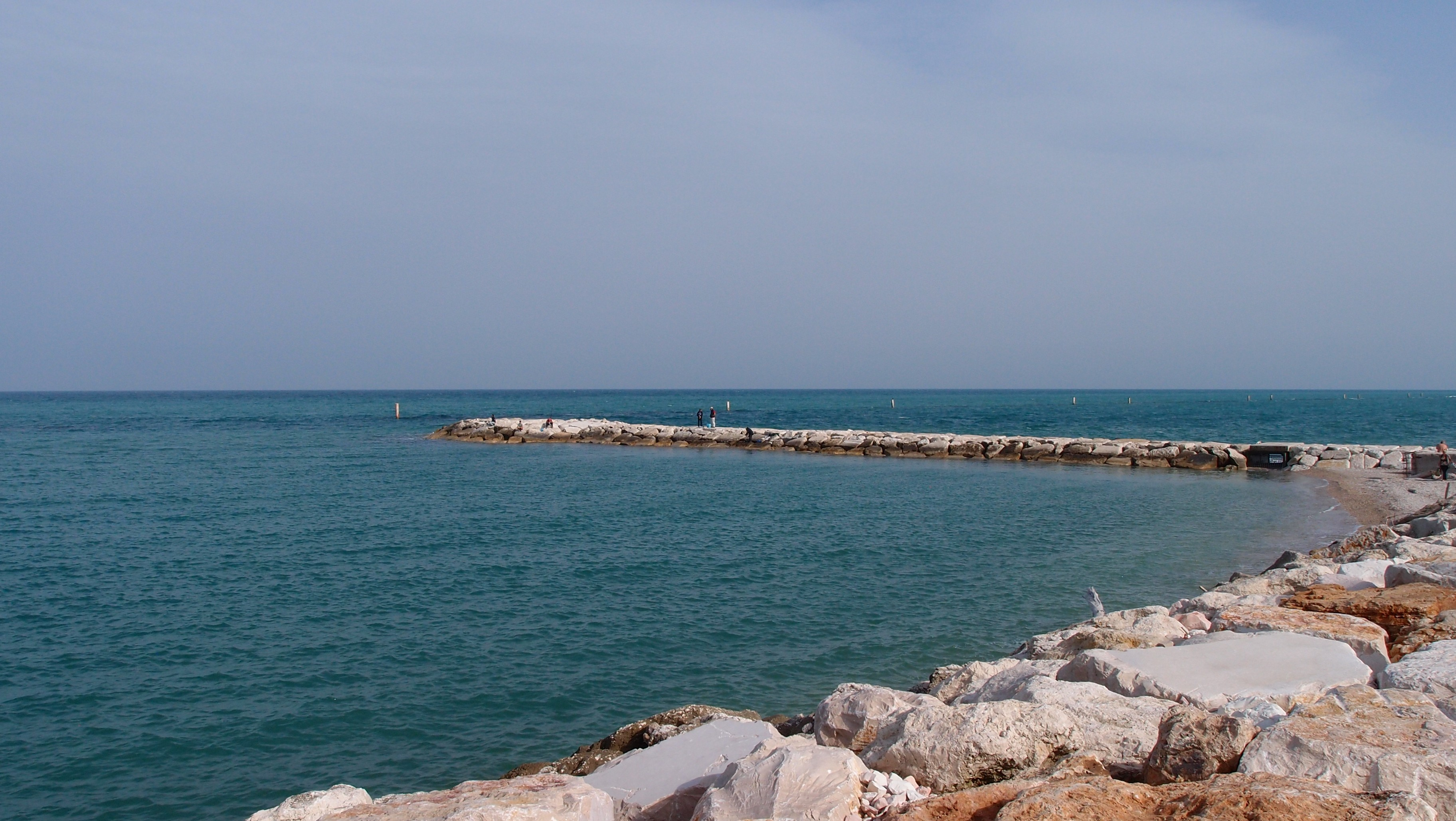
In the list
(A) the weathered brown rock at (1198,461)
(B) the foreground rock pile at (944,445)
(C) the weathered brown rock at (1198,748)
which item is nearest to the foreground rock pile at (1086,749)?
(C) the weathered brown rock at (1198,748)

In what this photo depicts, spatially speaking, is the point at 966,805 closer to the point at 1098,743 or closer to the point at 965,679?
the point at 1098,743

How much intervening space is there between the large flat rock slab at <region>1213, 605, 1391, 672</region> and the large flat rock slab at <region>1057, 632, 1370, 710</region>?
172mm

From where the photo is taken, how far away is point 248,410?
86.6m

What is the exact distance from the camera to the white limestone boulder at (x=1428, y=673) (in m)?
4.81

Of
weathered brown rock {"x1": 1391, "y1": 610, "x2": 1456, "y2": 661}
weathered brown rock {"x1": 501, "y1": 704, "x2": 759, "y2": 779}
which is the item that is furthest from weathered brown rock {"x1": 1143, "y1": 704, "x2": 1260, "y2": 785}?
weathered brown rock {"x1": 501, "y1": 704, "x2": 759, "y2": 779}

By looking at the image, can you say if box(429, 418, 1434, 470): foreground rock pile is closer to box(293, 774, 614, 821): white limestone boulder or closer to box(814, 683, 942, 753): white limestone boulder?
box(814, 683, 942, 753): white limestone boulder

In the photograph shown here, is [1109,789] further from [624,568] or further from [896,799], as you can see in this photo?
[624,568]

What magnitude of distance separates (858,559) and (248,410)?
3370 inches

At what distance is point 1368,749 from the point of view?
146 inches

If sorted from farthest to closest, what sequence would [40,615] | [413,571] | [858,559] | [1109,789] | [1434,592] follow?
[858,559]
[413,571]
[40,615]
[1434,592]
[1109,789]

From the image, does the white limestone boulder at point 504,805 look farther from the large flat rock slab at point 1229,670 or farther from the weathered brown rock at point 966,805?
the large flat rock slab at point 1229,670

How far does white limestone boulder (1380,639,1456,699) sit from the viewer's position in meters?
4.81

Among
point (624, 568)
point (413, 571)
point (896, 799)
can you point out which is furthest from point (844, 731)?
point (413, 571)

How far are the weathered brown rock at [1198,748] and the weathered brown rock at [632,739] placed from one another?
285cm
